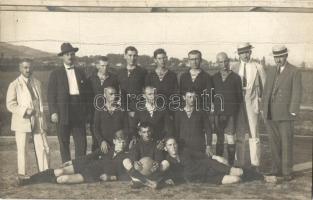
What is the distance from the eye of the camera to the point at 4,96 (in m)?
6.00

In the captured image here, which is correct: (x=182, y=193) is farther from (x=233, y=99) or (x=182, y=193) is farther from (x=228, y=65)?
(x=228, y=65)

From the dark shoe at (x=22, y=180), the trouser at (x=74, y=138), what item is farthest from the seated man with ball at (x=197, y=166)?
the dark shoe at (x=22, y=180)

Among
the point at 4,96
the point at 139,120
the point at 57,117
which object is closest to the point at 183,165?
the point at 139,120

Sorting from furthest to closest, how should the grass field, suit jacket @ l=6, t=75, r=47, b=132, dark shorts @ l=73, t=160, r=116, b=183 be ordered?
suit jacket @ l=6, t=75, r=47, b=132 → dark shorts @ l=73, t=160, r=116, b=183 → the grass field

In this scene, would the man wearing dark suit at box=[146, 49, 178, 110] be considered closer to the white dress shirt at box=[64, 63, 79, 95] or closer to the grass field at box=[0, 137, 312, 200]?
the white dress shirt at box=[64, 63, 79, 95]

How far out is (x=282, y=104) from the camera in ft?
18.9

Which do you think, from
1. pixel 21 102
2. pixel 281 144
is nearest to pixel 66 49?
pixel 21 102

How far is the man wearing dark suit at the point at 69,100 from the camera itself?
231 inches

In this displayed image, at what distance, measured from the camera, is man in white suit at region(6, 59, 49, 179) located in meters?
5.95

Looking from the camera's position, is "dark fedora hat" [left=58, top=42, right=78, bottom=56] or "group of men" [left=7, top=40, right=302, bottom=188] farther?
"dark fedora hat" [left=58, top=42, right=78, bottom=56]

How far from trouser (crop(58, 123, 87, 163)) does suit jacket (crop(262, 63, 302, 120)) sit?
2.44m

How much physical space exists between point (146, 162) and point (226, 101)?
132 cm

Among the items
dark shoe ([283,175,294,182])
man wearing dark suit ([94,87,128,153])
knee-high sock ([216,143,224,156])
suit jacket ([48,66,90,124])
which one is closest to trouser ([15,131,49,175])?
suit jacket ([48,66,90,124])

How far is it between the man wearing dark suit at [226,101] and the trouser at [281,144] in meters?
0.49
